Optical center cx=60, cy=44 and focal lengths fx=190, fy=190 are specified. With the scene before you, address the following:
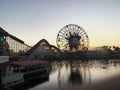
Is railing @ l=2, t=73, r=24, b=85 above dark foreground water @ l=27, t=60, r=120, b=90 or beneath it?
above

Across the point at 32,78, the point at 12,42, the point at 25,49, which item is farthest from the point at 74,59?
the point at 32,78

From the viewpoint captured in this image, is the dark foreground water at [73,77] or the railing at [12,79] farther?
the dark foreground water at [73,77]

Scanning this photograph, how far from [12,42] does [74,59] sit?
6711cm

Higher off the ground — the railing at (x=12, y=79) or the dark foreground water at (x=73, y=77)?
the railing at (x=12, y=79)

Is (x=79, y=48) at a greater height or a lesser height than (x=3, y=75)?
greater

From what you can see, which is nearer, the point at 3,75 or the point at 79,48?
the point at 3,75

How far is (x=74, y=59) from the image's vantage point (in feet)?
365

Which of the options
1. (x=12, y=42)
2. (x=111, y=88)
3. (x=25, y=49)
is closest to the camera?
(x=111, y=88)

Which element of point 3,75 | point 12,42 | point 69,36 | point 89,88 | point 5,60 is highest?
point 69,36

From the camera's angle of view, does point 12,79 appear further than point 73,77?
No

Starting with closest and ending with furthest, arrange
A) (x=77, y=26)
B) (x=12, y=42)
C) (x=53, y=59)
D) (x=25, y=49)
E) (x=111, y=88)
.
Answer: (x=111, y=88)
(x=12, y=42)
(x=25, y=49)
(x=77, y=26)
(x=53, y=59)

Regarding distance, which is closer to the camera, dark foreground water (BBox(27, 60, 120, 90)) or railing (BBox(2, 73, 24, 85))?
railing (BBox(2, 73, 24, 85))

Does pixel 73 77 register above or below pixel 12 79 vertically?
below

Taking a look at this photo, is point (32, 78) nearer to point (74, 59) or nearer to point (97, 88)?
point (97, 88)
